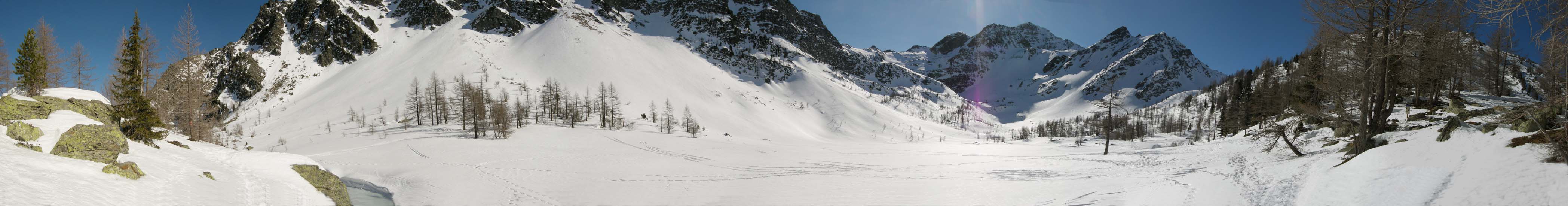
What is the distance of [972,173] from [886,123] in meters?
92.8

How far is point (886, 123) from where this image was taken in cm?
11225

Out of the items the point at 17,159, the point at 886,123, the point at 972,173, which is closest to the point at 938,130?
the point at 886,123

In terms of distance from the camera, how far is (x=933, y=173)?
21750mm

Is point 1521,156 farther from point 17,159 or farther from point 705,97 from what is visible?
point 705,97

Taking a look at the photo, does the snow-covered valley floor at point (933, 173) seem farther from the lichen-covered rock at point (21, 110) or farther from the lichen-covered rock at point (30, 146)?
the lichen-covered rock at point (30, 146)

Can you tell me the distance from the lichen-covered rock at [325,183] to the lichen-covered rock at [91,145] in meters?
3.27

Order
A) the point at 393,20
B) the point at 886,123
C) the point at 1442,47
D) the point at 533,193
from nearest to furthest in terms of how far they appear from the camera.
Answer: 1. the point at 1442,47
2. the point at 533,193
3. the point at 886,123
4. the point at 393,20

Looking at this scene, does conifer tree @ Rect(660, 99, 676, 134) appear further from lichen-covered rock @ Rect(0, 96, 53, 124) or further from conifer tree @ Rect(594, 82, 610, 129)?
lichen-covered rock @ Rect(0, 96, 53, 124)

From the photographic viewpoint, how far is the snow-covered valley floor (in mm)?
8781

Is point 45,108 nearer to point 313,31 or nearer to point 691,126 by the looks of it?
point 691,126

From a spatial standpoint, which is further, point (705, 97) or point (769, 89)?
point (769, 89)

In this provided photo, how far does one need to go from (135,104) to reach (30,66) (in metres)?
9.37

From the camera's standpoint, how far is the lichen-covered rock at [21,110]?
1021 centimetres

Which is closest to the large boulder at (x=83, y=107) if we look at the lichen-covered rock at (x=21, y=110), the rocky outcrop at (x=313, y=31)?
the lichen-covered rock at (x=21, y=110)
